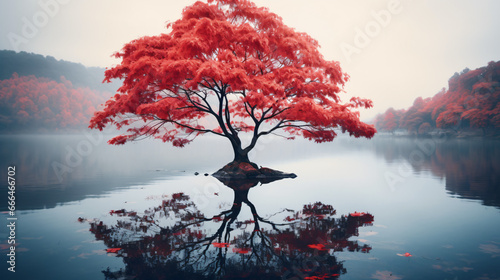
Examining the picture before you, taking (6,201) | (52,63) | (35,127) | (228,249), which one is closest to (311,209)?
(228,249)

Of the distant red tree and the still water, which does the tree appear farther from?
the distant red tree

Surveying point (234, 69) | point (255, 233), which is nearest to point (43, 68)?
point (234, 69)

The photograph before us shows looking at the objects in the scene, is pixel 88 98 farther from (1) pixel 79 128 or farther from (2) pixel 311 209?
(2) pixel 311 209

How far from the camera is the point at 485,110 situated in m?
55.5

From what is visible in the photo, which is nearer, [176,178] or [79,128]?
[176,178]

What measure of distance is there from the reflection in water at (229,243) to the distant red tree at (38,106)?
11067cm

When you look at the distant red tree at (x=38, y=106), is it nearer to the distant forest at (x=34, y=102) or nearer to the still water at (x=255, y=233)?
the distant forest at (x=34, y=102)

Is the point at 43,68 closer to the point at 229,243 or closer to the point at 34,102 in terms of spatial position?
the point at 34,102

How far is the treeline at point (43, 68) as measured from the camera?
128m

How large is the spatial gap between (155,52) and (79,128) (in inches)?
4607

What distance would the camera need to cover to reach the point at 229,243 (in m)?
6.36

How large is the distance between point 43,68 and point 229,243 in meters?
178

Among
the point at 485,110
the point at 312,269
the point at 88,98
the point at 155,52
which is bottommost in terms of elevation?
the point at 312,269

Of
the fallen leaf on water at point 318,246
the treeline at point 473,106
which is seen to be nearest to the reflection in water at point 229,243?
the fallen leaf on water at point 318,246
